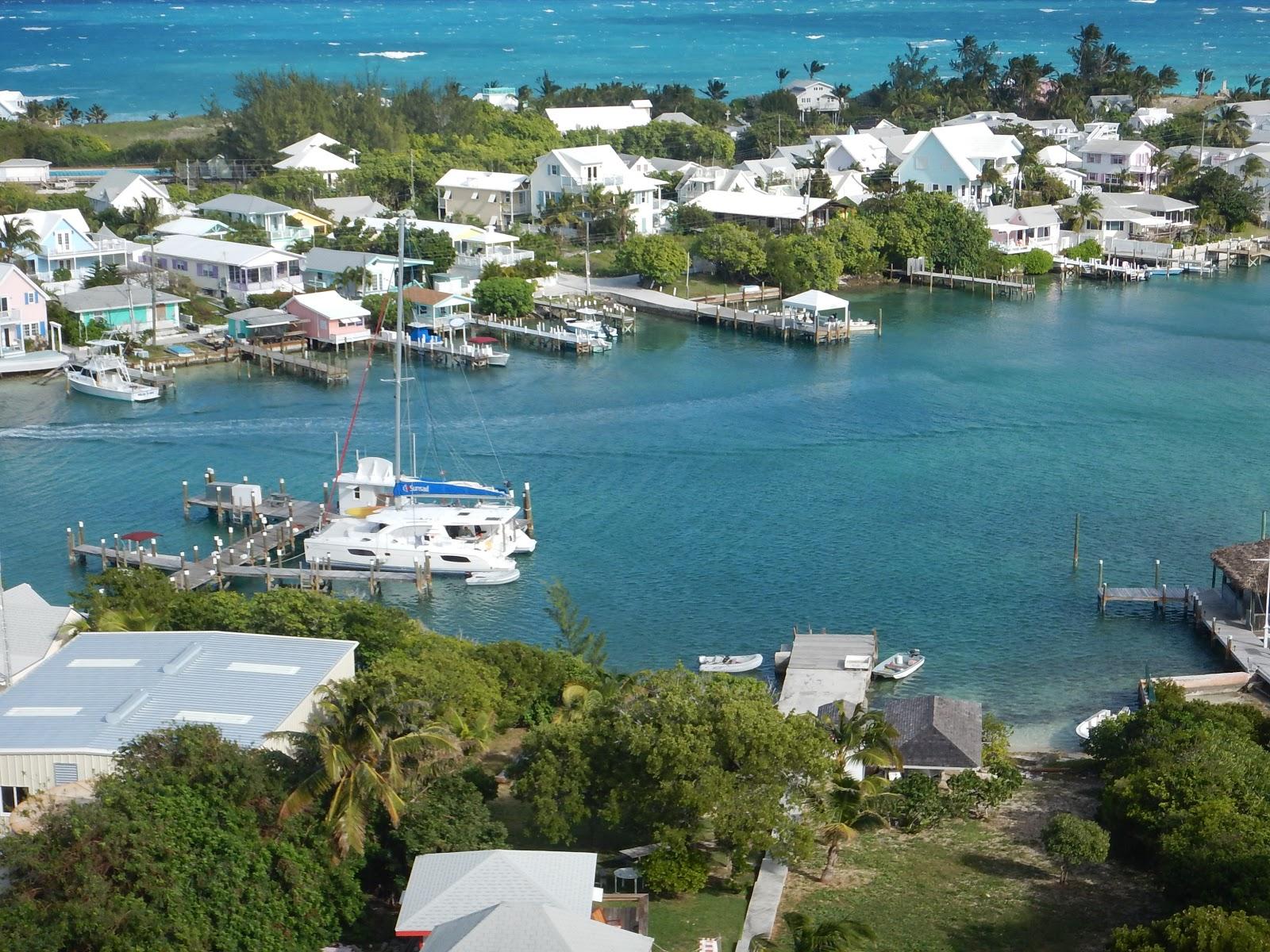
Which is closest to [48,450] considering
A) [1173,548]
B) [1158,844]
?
[1173,548]

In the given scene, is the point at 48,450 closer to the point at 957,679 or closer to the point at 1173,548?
the point at 957,679

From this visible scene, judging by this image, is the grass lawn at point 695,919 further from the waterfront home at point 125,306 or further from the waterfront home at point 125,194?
the waterfront home at point 125,194

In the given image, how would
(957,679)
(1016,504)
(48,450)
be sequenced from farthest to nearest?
(48,450), (1016,504), (957,679)

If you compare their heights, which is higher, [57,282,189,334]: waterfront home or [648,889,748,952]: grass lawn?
[57,282,189,334]: waterfront home

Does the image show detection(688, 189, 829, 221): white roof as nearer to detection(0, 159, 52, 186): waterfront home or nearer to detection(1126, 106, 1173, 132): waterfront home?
detection(1126, 106, 1173, 132): waterfront home

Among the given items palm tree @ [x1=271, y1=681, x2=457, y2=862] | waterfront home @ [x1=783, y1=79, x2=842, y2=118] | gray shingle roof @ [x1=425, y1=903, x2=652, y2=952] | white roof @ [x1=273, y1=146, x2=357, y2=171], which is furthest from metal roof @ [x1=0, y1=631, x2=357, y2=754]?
waterfront home @ [x1=783, y1=79, x2=842, y2=118]

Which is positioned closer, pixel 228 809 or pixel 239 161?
pixel 228 809
